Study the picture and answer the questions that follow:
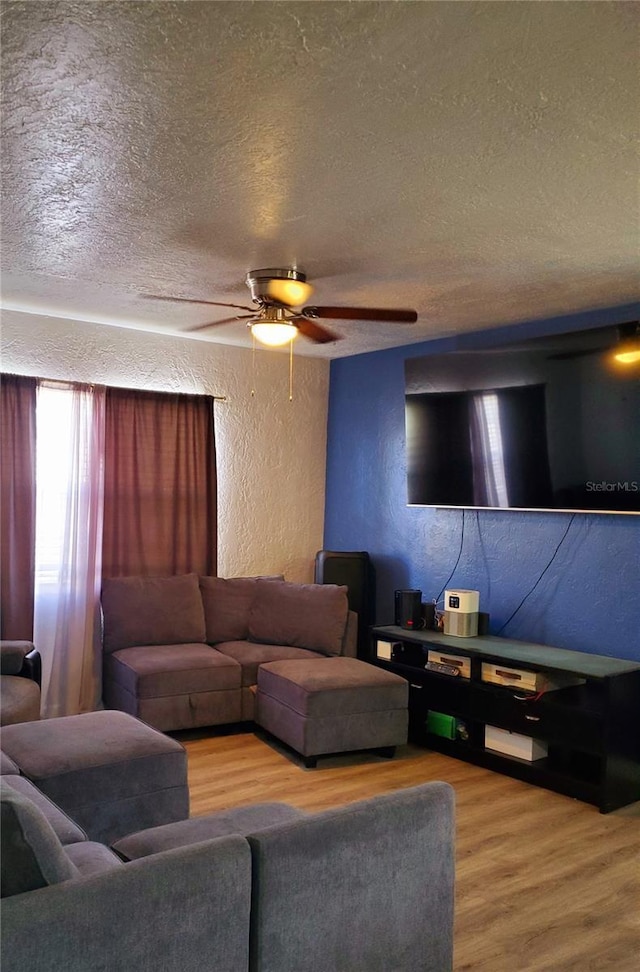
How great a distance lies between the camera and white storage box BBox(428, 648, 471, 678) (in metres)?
4.51

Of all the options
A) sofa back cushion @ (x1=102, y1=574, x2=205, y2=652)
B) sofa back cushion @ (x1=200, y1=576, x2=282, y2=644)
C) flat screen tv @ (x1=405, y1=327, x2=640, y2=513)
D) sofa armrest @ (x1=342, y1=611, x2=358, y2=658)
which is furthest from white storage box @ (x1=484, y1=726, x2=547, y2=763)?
sofa back cushion @ (x1=102, y1=574, x2=205, y2=652)

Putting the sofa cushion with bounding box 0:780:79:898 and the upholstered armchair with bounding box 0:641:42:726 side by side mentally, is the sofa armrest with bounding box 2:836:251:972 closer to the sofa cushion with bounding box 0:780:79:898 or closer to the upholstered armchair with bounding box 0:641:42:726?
the sofa cushion with bounding box 0:780:79:898

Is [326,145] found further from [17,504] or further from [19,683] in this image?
[17,504]

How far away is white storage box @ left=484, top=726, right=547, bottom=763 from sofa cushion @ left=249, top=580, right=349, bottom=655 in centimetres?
118

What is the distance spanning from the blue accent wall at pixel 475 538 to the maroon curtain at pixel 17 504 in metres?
2.39

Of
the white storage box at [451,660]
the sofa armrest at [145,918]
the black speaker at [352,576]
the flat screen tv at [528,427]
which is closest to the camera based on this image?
the sofa armrest at [145,918]

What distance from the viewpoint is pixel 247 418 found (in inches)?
235

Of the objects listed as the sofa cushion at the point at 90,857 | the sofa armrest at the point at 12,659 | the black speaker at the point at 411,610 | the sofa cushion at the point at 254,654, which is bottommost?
the sofa cushion at the point at 90,857

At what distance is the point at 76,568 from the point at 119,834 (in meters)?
2.46

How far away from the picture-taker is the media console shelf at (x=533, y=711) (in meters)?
A: 3.84

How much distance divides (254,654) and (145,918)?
3453 mm

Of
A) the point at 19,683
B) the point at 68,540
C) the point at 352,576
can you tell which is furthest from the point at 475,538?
the point at 19,683

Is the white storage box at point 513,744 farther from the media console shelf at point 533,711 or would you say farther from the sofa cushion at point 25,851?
the sofa cushion at point 25,851

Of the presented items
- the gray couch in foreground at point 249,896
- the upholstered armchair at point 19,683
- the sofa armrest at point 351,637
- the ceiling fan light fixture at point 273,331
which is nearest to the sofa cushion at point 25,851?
the gray couch in foreground at point 249,896
